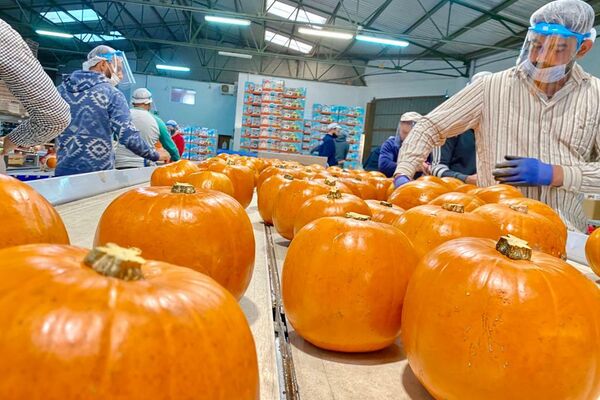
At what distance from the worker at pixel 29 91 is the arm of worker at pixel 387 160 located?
3.59 metres

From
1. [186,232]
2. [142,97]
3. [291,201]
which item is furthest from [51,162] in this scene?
[186,232]

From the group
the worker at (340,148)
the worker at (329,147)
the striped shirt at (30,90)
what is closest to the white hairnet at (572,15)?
the striped shirt at (30,90)

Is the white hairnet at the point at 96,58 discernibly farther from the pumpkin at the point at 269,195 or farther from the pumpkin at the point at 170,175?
the pumpkin at the point at 269,195

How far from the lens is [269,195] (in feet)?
6.75

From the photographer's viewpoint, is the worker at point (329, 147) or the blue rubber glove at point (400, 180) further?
the worker at point (329, 147)

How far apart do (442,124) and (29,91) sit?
203 centimetres

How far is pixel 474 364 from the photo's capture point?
2.09ft

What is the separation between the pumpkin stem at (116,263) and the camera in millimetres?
466

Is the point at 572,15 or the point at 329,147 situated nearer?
the point at 572,15

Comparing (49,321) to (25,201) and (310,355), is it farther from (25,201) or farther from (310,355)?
(310,355)

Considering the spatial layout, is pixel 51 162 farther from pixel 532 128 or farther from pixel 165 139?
pixel 532 128

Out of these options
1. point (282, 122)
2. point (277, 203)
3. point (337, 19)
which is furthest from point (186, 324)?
point (337, 19)

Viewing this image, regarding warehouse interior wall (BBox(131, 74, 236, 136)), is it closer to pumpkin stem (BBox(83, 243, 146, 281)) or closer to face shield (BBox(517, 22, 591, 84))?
face shield (BBox(517, 22, 591, 84))

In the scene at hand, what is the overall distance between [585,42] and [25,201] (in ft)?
8.59
